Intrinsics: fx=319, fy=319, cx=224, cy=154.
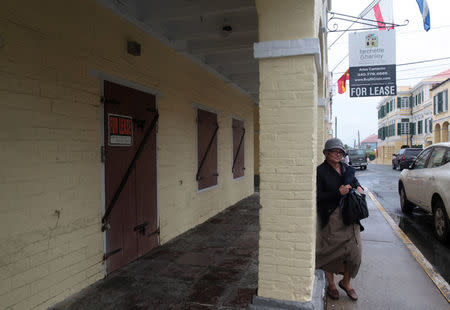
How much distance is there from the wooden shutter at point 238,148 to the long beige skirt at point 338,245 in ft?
18.0

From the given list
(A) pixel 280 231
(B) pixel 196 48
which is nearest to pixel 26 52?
(A) pixel 280 231

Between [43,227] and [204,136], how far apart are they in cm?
412

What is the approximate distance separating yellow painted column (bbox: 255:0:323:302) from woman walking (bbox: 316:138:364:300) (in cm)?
57

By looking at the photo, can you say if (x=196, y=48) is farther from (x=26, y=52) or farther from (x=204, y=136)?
(x=26, y=52)

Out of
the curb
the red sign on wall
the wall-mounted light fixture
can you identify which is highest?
the wall-mounted light fixture

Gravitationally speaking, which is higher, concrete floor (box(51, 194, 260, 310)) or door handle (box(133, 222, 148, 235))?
door handle (box(133, 222, 148, 235))

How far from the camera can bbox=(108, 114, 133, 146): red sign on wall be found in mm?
3988

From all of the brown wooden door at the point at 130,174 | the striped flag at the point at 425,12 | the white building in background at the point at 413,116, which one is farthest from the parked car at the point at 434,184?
the white building in background at the point at 413,116

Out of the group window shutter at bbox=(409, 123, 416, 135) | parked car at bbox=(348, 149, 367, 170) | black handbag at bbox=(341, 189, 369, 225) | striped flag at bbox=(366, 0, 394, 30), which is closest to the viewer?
black handbag at bbox=(341, 189, 369, 225)

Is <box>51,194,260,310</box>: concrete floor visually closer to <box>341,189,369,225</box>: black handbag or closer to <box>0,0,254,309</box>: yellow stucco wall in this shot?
<box>0,0,254,309</box>: yellow stucco wall

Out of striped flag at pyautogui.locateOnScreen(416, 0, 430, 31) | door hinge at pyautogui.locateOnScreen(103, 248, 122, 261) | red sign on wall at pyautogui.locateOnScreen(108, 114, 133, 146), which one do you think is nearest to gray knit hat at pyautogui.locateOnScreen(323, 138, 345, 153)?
red sign on wall at pyautogui.locateOnScreen(108, 114, 133, 146)

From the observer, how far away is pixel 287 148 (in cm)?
281

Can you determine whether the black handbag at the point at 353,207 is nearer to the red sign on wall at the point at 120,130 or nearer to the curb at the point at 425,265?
the curb at the point at 425,265

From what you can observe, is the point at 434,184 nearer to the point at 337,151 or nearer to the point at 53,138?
the point at 337,151
